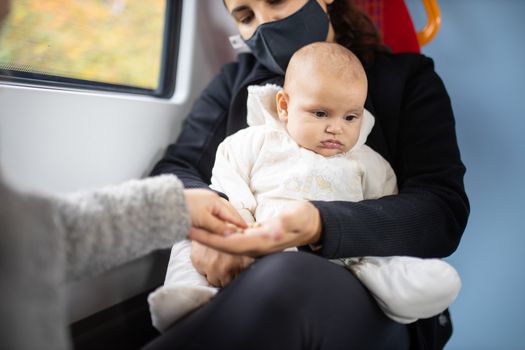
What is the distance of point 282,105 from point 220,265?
1.69 ft

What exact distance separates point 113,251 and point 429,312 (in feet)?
2.15

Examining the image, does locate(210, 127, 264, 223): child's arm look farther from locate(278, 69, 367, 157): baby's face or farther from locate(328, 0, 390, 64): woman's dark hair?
locate(328, 0, 390, 64): woman's dark hair

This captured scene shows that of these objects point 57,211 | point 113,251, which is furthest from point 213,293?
point 57,211

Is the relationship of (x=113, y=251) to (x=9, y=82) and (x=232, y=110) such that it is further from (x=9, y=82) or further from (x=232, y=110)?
(x=232, y=110)

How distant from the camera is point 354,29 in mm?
1443

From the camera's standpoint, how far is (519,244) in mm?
1475

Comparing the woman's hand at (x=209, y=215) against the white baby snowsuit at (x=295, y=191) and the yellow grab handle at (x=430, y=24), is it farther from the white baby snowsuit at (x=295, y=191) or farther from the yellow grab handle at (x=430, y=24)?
the yellow grab handle at (x=430, y=24)

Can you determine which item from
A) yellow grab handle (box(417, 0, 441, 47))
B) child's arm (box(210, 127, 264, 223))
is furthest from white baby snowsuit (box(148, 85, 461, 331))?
yellow grab handle (box(417, 0, 441, 47))

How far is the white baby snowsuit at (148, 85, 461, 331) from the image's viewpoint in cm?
85

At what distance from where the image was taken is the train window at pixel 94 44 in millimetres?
1235

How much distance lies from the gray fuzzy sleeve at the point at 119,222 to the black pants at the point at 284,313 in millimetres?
159

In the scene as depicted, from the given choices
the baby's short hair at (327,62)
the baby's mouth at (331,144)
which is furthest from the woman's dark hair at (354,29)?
the baby's mouth at (331,144)

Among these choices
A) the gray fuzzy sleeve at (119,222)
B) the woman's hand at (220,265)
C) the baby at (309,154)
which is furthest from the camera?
the baby at (309,154)

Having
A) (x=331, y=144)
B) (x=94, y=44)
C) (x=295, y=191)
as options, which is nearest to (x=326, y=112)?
(x=331, y=144)
